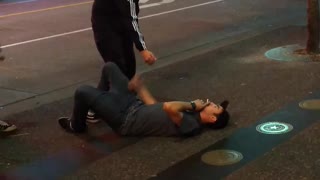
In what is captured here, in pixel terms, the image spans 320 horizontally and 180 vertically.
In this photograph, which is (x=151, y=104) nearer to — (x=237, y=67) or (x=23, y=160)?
(x=23, y=160)

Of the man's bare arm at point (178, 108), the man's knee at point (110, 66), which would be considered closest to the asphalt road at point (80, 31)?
the man's knee at point (110, 66)

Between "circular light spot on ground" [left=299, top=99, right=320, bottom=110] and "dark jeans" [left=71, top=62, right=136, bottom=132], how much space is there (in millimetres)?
1760

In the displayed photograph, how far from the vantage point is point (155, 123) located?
5.10 metres

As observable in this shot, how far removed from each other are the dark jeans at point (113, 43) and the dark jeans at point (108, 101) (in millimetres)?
150

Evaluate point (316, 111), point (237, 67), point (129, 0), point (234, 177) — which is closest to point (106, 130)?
point (129, 0)

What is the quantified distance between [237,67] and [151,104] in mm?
2678

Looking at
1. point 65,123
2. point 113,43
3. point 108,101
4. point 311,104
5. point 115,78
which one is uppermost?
point 113,43

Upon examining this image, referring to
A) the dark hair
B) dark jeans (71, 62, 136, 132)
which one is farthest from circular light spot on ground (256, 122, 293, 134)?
dark jeans (71, 62, 136, 132)

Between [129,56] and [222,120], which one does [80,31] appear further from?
[222,120]

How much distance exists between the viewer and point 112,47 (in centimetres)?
547

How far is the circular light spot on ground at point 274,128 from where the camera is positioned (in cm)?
512

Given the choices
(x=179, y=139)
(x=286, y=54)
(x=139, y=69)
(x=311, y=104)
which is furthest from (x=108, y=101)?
(x=286, y=54)

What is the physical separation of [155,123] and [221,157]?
2.50 ft

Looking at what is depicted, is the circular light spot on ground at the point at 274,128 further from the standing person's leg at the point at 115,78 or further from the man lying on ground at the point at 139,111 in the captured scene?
the standing person's leg at the point at 115,78
